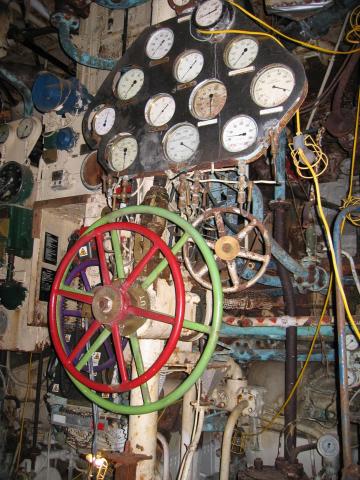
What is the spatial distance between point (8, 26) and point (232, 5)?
10.1ft

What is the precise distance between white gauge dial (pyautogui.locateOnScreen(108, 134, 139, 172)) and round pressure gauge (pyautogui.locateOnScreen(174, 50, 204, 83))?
44 centimetres

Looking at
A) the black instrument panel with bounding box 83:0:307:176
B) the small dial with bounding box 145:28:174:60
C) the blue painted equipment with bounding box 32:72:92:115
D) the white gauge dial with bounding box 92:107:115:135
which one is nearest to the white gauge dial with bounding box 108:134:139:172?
the black instrument panel with bounding box 83:0:307:176

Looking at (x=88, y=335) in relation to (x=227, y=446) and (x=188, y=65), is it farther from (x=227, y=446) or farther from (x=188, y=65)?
(x=188, y=65)

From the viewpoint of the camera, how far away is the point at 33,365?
11.2 feet

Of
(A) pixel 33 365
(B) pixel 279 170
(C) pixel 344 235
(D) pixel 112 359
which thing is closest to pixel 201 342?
(D) pixel 112 359

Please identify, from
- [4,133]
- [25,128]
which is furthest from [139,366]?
[4,133]

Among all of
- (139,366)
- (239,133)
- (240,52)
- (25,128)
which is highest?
(25,128)

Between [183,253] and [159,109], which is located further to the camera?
[159,109]

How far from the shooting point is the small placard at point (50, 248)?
304 centimetres

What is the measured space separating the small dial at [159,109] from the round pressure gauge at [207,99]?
134 millimetres

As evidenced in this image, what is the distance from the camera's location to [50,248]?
121 inches

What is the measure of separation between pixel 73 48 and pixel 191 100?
1695 mm

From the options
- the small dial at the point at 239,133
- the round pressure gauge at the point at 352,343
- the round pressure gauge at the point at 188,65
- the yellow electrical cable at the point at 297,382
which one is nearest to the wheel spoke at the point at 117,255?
the small dial at the point at 239,133

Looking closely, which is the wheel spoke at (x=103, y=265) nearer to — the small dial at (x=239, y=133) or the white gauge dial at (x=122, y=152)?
the white gauge dial at (x=122, y=152)
